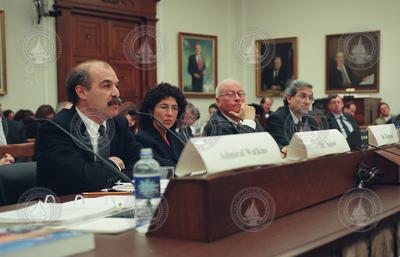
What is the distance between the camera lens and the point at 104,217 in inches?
72.6

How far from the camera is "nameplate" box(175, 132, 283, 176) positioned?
5.24ft

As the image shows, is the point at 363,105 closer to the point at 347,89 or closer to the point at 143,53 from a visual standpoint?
the point at 347,89

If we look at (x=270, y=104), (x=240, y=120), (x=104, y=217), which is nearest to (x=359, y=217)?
(x=104, y=217)

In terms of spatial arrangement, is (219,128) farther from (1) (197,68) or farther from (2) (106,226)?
(1) (197,68)

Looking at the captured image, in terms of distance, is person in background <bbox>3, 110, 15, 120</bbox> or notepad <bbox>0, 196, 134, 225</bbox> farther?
person in background <bbox>3, 110, 15, 120</bbox>

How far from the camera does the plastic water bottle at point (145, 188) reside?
66.4 inches

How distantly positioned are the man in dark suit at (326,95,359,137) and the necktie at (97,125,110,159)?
12.3 feet

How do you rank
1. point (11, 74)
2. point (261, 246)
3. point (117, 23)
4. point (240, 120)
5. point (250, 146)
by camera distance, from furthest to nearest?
point (117, 23) → point (11, 74) → point (240, 120) → point (250, 146) → point (261, 246)

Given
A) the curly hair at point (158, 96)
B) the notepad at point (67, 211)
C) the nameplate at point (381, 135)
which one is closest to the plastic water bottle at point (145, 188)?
the notepad at point (67, 211)

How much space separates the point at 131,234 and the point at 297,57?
34.0 feet

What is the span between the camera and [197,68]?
36.6ft

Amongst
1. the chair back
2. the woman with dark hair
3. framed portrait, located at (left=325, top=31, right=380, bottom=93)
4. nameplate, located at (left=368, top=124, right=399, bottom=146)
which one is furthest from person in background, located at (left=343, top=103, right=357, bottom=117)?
the chair back

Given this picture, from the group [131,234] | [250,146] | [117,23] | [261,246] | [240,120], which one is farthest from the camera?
A: [117,23]

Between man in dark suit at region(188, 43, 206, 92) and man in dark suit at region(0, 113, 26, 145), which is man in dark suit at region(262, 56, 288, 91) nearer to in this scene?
man in dark suit at region(188, 43, 206, 92)
